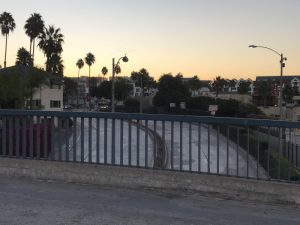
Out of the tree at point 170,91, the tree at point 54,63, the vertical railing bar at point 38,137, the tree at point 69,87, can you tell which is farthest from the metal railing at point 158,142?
the tree at point 69,87

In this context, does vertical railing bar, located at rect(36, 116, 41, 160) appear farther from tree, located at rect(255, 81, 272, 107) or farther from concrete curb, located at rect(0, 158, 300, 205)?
tree, located at rect(255, 81, 272, 107)

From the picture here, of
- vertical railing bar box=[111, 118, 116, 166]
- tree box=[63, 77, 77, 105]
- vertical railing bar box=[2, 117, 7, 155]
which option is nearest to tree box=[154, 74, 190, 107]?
tree box=[63, 77, 77, 105]

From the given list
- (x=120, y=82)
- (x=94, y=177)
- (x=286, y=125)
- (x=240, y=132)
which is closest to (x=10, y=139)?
(x=94, y=177)

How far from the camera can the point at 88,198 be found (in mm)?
7008

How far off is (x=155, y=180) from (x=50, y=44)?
80.6 meters

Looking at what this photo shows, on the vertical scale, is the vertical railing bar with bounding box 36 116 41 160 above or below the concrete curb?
above

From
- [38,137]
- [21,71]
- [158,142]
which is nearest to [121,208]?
[158,142]

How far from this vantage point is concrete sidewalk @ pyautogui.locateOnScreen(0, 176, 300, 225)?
5840 mm

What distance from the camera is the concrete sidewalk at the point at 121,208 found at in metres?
5.84

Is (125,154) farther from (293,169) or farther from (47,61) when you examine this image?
(47,61)

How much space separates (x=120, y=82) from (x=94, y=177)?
14068 cm

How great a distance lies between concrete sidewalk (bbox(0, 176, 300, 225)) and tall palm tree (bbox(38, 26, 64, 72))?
79863 mm

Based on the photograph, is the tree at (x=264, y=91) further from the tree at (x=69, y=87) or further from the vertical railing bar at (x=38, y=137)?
the vertical railing bar at (x=38, y=137)

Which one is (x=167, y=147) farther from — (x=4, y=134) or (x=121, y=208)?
(x=4, y=134)
